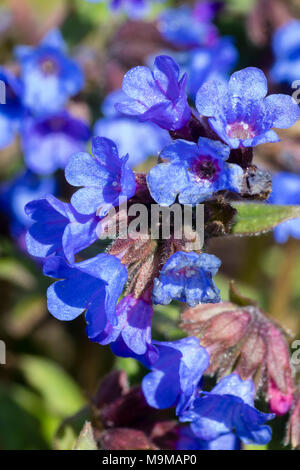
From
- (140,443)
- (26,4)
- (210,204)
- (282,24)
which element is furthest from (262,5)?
(140,443)

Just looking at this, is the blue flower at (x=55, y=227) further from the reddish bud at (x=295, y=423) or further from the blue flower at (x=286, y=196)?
the blue flower at (x=286, y=196)

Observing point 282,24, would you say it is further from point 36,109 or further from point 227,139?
point 227,139

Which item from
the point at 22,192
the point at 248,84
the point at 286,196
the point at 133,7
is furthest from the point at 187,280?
the point at 133,7

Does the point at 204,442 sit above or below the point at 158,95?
below

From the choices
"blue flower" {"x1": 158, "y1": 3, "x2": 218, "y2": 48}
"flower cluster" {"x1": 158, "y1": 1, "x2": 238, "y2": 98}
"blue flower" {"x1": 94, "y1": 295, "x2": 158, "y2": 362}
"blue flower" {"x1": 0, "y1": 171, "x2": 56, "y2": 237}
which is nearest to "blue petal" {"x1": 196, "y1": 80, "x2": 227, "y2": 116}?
"blue flower" {"x1": 94, "y1": 295, "x2": 158, "y2": 362}

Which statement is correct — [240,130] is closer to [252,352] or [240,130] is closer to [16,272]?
[252,352]
